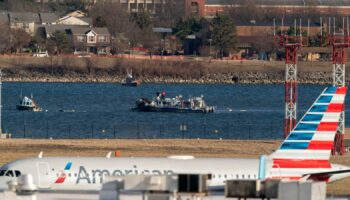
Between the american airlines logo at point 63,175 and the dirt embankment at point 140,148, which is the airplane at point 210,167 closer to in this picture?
the american airlines logo at point 63,175

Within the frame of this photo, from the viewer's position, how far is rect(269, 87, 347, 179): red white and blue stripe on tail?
187ft

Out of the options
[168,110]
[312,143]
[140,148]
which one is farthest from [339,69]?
[168,110]

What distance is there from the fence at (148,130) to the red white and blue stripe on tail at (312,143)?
5468 cm

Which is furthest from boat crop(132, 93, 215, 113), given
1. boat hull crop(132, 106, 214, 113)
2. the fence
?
the fence

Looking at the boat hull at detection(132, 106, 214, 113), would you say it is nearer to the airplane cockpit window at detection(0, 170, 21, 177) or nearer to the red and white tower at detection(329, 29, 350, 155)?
the red and white tower at detection(329, 29, 350, 155)

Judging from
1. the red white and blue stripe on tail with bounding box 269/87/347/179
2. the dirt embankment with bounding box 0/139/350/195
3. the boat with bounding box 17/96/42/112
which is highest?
the red white and blue stripe on tail with bounding box 269/87/347/179

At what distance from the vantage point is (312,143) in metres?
57.9

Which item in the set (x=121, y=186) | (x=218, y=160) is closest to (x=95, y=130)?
(x=218, y=160)

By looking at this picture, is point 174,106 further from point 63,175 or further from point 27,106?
point 63,175

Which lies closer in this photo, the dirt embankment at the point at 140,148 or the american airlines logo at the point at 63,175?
the american airlines logo at the point at 63,175

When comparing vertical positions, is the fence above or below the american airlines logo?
below

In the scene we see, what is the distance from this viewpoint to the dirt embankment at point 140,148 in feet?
279

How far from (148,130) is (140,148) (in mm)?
36314

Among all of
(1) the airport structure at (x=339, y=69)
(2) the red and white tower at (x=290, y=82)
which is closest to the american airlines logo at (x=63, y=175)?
(2) the red and white tower at (x=290, y=82)
